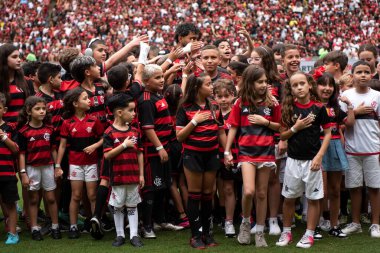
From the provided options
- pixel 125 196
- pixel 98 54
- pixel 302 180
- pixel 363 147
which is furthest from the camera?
pixel 98 54

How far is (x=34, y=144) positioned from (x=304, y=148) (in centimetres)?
310

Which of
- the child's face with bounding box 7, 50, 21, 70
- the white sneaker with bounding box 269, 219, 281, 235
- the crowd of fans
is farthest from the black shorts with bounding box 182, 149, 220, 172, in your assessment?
the crowd of fans

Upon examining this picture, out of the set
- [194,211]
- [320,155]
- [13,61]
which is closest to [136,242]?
[194,211]

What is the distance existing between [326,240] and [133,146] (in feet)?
7.91

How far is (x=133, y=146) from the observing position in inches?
280

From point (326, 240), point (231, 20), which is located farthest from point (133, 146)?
point (231, 20)

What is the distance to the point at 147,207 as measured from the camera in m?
7.53

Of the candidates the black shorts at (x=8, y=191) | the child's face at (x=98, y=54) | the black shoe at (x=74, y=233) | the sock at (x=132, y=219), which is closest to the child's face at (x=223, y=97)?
the sock at (x=132, y=219)

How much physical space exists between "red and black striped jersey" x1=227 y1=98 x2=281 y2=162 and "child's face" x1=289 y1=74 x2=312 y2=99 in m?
0.28

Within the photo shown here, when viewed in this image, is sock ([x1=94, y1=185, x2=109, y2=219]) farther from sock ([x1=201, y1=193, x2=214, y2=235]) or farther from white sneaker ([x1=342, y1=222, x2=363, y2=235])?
white sneaker ([x1=342, y1=222, x2=363, y2=235])

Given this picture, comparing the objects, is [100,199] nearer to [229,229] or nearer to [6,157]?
[6,157]

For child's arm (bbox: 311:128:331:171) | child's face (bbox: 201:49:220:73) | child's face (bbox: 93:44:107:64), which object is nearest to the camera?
child's arm (bbox: 311:128:331:171)

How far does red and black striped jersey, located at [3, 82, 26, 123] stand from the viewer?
7691 mm

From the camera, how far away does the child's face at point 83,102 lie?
24.7 feet
